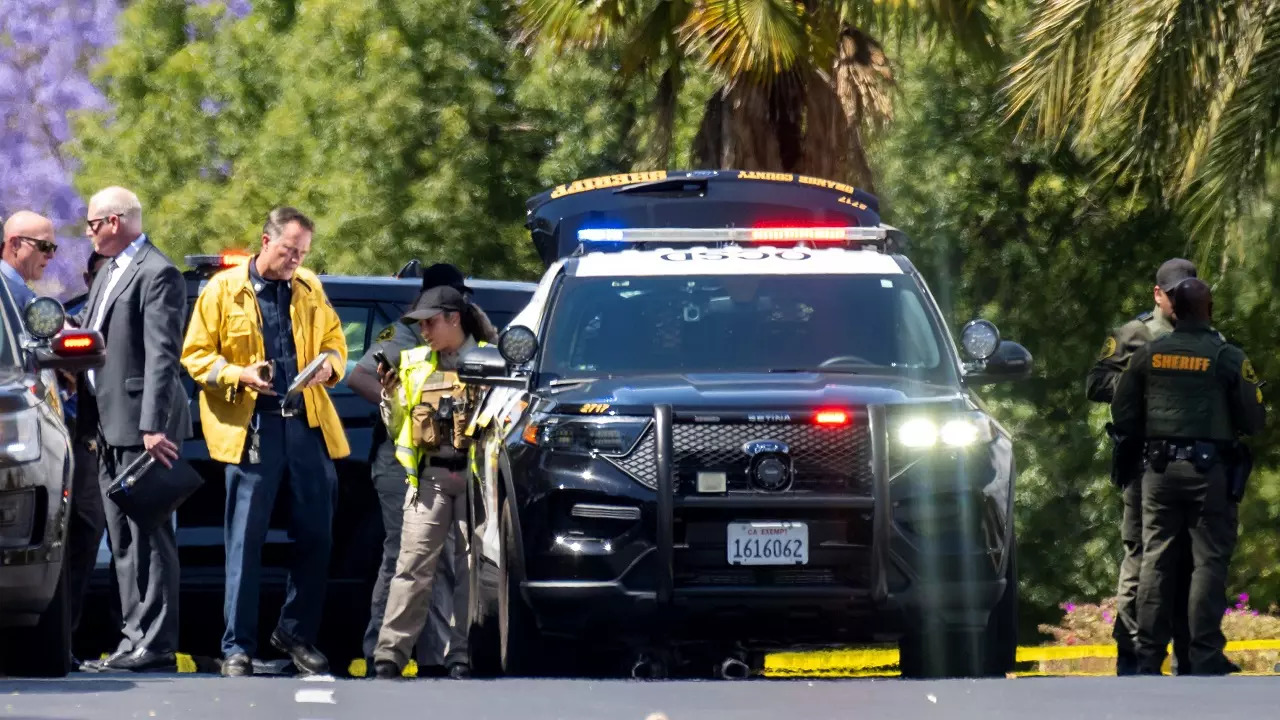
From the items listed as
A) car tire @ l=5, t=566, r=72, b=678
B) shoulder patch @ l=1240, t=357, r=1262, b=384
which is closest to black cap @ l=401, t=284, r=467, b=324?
car tire @ l=5, t=566, r=72, b=678

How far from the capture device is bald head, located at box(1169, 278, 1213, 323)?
1219 cm

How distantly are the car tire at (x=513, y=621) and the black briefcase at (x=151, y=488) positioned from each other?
1.42m

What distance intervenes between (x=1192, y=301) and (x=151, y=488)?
466 centimetres

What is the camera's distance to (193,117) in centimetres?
3584

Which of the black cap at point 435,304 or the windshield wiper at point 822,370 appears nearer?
the windshield wiper at point 822,370

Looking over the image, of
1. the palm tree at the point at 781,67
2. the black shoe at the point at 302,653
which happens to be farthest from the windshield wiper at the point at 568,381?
the palm tree at the point at 781,67

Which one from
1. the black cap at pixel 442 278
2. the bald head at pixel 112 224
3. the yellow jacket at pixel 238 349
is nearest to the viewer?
the yellow jacket at pixel 238 349

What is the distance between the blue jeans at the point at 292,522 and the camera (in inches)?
428

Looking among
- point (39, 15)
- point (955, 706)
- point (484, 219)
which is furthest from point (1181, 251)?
point (39, 15)

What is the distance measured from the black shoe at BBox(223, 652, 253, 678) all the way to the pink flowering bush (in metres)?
8.24

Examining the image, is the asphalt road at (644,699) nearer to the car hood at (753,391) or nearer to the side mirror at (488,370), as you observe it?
the car hood at (753,391)

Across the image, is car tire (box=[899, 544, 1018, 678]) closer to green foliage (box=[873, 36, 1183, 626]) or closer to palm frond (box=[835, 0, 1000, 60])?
palm frond (box=[835, 0, 1000, 60])

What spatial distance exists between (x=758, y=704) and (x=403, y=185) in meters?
20.8

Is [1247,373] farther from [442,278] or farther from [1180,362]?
[442,278]
